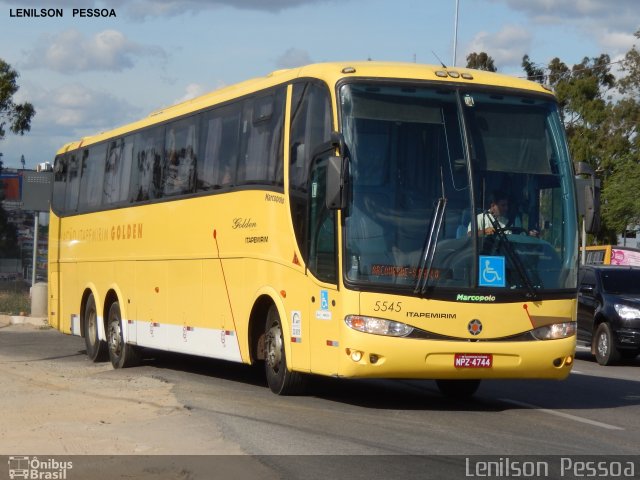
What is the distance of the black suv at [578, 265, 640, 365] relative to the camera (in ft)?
72.4

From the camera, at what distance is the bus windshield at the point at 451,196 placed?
12.0 m

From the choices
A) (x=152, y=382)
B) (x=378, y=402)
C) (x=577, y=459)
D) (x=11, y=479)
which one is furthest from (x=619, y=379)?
→ (x=11, y=479)

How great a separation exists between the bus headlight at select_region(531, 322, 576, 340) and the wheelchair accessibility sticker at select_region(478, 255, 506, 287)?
670mm

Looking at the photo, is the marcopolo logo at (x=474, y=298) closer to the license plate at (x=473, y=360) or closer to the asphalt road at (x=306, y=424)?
the license plate at (x=473, y=360)

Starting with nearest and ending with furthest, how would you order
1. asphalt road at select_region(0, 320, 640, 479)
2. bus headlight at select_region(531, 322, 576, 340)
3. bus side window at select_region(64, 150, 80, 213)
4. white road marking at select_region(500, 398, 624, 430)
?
asphalt road at select_region(0, 320, 640, 479) → white road marking at select_region(500, 398, 624, 430) → bus headlight at select_region(531, 322, 576, 340) → bus side window at select_region(64, 150, 80, 213)

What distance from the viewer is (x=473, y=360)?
1212 cm

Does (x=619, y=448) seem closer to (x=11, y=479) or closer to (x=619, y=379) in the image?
(x=11, y=479)

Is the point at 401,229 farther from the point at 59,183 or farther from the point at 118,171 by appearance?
the point at 59,183

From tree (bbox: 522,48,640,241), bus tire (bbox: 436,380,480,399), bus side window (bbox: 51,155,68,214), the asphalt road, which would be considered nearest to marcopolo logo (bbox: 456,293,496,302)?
the asphalt road

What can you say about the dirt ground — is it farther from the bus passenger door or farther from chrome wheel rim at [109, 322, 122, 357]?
chrome wheel rim at [109, 322, 122, 357]

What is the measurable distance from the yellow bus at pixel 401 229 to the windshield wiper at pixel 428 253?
0.6 inches

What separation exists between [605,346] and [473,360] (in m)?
11.0

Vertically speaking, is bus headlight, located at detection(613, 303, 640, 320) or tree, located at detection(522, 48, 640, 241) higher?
tree, located at detection(522, 48, 640, 241)

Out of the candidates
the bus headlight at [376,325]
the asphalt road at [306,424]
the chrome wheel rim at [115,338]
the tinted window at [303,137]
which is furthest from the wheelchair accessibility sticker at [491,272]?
the chrome wheel rim at [115,338]
